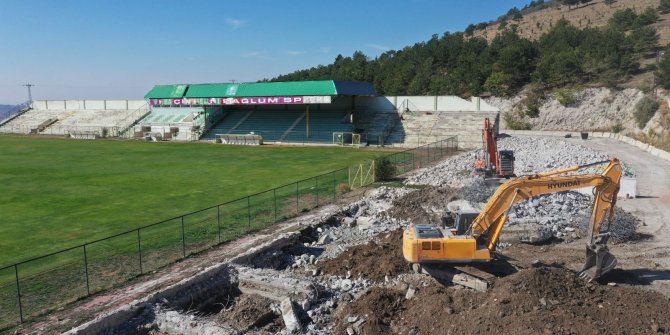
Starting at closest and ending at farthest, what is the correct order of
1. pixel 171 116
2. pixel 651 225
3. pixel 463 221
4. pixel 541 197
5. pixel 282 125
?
pixel 463 221, pixel 651 225, pixel 541 197, pixel 282 125, pixel 171 116

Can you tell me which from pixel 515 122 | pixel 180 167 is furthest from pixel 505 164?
pixel 515 122

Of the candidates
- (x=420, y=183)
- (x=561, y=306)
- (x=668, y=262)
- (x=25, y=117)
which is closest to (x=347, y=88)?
(x=420, y=183)

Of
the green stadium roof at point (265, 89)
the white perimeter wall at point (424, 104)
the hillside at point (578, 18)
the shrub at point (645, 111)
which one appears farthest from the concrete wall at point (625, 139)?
the hillside at point (578, 18)

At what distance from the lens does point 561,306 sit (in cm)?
1238

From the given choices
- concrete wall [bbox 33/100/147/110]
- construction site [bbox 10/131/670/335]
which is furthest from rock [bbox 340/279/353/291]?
concrete wall [bbox 33/100/147/110]

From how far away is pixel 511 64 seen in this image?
90250mm

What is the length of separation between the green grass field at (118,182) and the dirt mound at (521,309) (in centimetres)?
1382

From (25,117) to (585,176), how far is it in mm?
113807

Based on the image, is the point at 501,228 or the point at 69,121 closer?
the point at 501,228

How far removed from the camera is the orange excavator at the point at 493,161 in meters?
32.2

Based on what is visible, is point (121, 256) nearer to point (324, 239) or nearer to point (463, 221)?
point (324, 239)

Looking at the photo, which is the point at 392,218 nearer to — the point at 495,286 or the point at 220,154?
the point at 495,286

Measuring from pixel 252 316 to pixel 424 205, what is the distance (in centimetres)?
1352

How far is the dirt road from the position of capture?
16.4 meters
